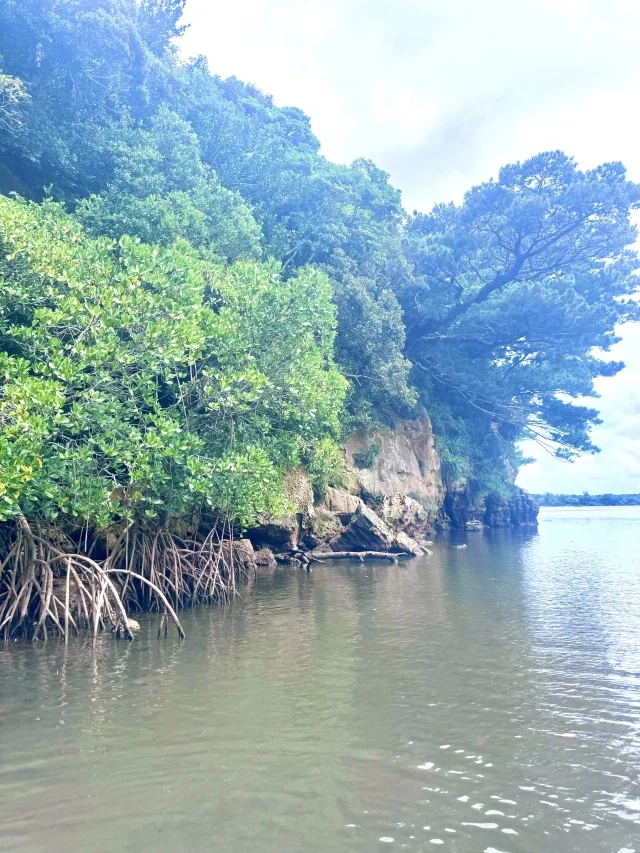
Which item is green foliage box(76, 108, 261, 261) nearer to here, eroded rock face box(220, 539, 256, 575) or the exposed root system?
eroded rock face box(220, 539, 256, 575)

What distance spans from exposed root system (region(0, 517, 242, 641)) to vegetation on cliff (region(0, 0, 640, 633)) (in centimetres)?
9

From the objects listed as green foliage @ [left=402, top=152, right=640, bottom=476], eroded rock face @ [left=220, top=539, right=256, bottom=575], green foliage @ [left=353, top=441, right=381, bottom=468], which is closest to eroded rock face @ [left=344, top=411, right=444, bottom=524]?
green foliage @ [left=353, top=441, right=381, bottom=468]

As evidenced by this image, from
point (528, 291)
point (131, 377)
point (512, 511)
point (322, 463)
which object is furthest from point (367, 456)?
point (512, 511)

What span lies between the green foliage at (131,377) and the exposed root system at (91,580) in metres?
0.76

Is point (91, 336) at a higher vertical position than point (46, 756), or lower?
higher

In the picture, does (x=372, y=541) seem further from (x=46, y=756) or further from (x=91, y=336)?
(x=46, y=756)

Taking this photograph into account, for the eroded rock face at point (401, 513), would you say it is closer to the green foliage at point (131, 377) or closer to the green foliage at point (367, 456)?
the green foliage at point (367, 456)

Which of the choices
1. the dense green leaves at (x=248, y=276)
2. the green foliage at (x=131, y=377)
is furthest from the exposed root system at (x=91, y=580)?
Result: the dense green leaves at (x=248, y=276)

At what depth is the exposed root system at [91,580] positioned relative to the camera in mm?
12234

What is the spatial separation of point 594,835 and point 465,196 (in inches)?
1242

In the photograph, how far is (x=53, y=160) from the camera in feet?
80.6

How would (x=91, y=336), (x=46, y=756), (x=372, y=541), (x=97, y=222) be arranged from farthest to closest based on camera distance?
(x=372, y=541)
(x=97, y=222)
(x=91, y=336)
(x=46, y=756)

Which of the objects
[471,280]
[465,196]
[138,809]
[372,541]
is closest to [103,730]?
[138,809]

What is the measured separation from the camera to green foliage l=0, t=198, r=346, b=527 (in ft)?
38.7
